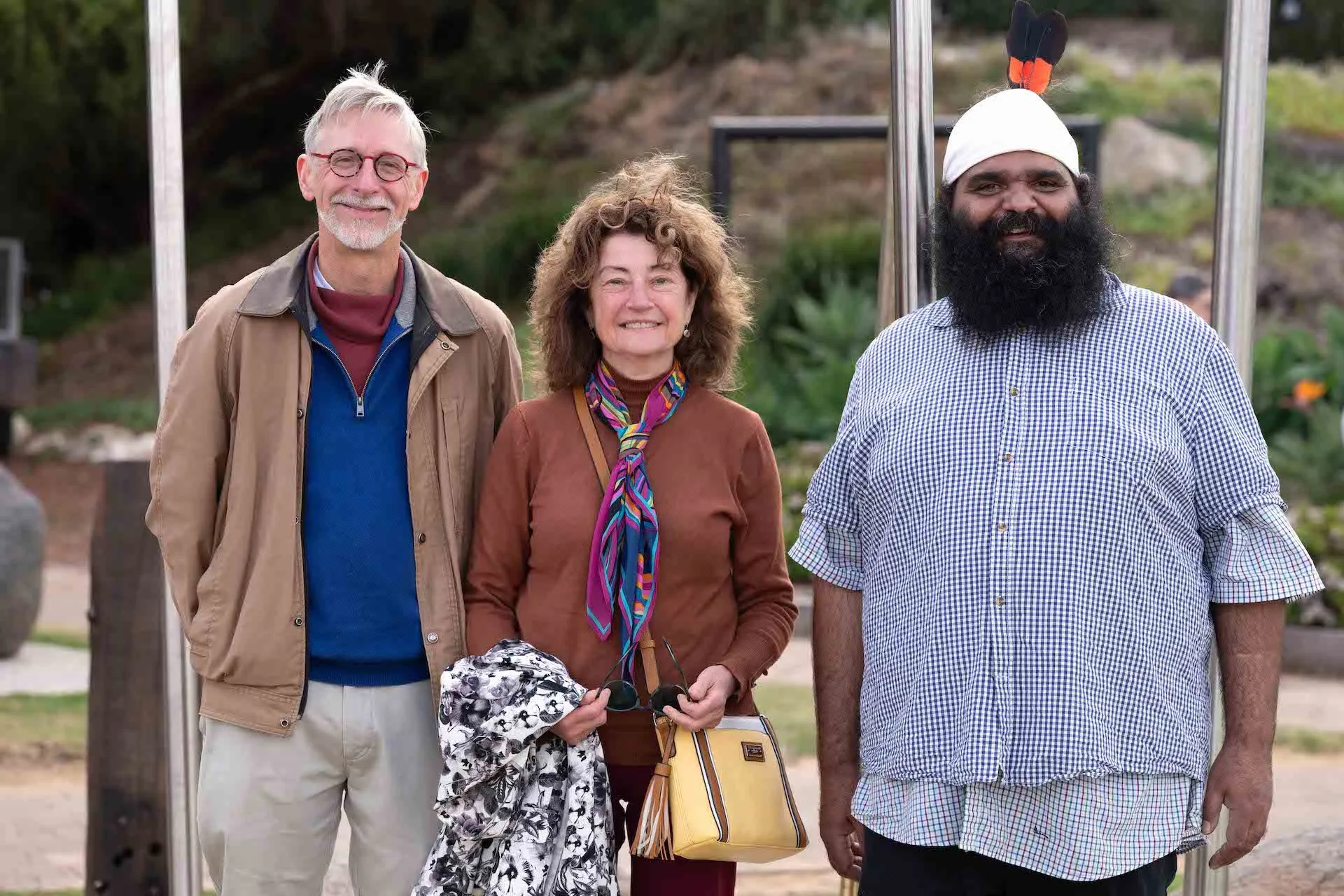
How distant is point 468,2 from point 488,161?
75.1 inches

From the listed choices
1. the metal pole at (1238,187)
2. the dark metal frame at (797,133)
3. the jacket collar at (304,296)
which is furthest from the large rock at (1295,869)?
the dark metal frame at (797,133)

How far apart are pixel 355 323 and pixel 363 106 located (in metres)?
0.36

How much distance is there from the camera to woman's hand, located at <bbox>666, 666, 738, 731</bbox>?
261cm

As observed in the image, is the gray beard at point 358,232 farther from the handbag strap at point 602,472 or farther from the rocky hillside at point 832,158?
the rocky hillside at point 832,158

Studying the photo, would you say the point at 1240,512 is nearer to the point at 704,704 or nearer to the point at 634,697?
the point at 704,704

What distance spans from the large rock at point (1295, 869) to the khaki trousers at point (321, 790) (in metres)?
2.66

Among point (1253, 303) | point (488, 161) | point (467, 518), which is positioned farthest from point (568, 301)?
point (488, 161)

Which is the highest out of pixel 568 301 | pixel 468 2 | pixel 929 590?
pixel 468 2

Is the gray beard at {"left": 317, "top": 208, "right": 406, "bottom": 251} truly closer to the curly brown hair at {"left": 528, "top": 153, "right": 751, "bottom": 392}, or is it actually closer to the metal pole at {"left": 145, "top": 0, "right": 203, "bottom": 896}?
the curly brown hair at {"left": 528, "top": 153, "right": 751, "bottom": 392}

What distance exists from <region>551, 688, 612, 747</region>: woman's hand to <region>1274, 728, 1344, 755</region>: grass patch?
208 inches

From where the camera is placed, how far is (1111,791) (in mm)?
2371

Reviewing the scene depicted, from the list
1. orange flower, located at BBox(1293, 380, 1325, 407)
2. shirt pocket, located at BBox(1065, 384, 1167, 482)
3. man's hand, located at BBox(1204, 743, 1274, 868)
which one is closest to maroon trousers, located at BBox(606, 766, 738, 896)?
man's hand, located at BBox(1204, 743, 1274, 868)

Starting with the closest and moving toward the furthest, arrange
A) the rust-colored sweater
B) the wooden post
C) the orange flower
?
the rust-colored sweater < the wooden post < the orange flower

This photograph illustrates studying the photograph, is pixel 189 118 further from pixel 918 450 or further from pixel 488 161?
pixel 918 450
